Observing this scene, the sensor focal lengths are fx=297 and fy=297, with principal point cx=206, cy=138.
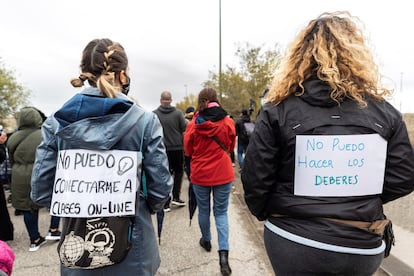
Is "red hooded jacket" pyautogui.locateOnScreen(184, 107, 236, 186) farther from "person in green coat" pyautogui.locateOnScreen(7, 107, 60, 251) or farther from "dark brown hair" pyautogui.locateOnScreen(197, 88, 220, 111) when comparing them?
"person in green coat" pyautogui.locateOnScreen(7, 107, 60, 251)

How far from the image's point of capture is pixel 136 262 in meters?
1.68

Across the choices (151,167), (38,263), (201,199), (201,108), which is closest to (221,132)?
(201,108)

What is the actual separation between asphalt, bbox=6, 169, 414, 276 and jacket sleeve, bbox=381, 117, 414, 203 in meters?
1.93

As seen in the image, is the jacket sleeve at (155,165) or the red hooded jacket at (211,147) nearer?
the jacket sleeve at (155,165)

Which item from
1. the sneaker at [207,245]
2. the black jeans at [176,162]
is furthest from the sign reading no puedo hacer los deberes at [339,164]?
the black jeans at [176,162]

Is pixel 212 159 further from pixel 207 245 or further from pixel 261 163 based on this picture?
pixel 261 163

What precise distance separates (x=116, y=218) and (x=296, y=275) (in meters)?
0.96

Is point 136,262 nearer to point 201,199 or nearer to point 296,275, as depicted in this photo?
point 296,275

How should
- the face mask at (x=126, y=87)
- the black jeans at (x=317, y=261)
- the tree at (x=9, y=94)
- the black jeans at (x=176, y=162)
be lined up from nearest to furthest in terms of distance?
the black jeans at (x=317, y=261), the face mask at (x=126, y=87), the black jeans at (x=176, y=162), the tree at (x=9, y=94)

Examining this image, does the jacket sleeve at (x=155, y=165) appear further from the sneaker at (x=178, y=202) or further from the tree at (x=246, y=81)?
the tree at (x=246, y=81)

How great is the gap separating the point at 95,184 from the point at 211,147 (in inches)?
74.1

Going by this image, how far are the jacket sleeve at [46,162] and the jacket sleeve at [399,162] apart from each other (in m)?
1.79

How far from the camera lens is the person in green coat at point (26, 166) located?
3.72 meters

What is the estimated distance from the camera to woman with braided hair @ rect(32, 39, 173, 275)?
1.55 m
